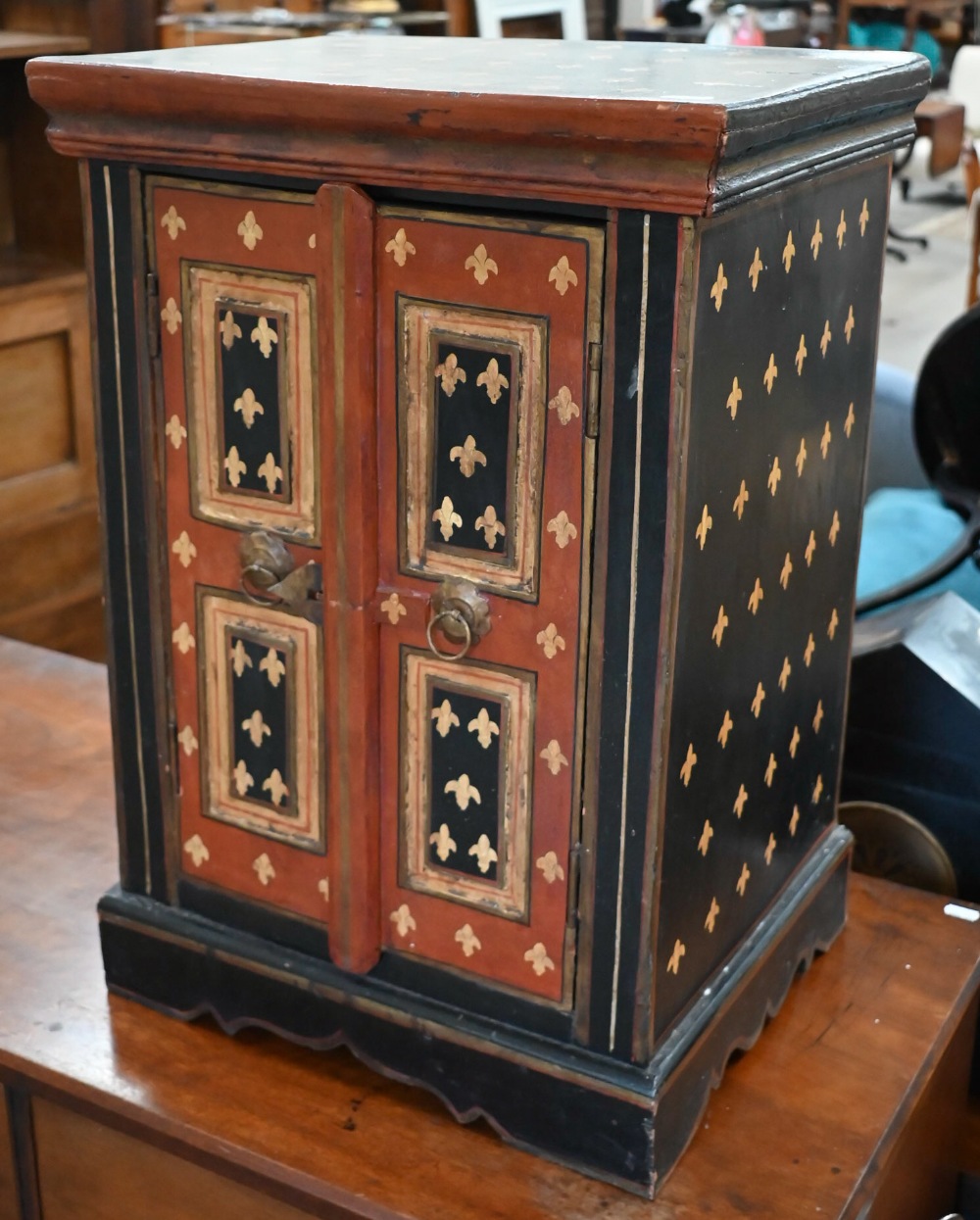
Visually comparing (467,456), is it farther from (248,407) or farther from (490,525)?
(248,407)

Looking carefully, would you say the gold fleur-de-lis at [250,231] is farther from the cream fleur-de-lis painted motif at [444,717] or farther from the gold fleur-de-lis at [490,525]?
the cream fleur-de-lis painted motif at [444,717]

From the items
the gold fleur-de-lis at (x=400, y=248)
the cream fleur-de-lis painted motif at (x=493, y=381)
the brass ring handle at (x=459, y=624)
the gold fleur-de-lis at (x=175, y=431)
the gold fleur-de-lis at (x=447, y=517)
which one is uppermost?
the gold fleur-de-lis at (x=400, y=248)

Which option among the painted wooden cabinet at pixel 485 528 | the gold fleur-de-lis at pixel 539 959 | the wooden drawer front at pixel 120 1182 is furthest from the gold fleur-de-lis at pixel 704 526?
the wooden drawer front at pixel 120 1182

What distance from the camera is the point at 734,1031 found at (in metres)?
1.22

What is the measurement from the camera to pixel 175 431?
1.14 meters

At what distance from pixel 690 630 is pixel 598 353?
0.20 metres

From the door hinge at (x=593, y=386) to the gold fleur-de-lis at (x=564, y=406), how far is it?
0.04 feet

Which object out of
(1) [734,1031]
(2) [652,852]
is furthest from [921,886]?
(2) [652,852]

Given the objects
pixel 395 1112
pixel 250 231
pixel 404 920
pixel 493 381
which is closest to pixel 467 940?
pixel 404 920

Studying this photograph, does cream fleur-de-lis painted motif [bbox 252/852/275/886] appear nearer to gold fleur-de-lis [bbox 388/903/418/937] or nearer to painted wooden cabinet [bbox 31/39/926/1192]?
painted wooden cabinet [bbox 31/39/926/1192]

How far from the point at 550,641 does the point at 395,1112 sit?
421 mm

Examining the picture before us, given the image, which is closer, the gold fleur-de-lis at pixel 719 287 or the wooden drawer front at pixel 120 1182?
the gold fleur-de-lis at pixel 719 287

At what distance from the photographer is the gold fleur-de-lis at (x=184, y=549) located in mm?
1165

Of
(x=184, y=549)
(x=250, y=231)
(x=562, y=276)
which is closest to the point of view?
(x=562, y=276)
